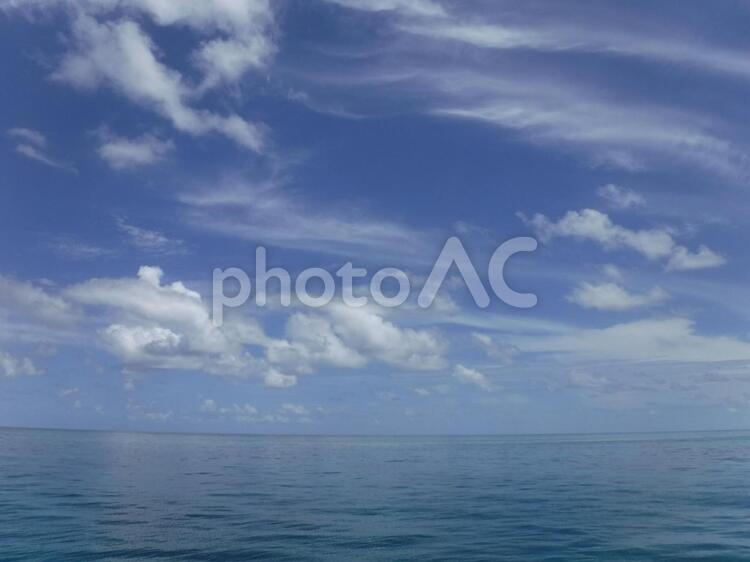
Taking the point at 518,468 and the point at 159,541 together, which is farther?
the point at 518,468

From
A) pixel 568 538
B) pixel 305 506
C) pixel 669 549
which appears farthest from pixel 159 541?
pixel 669 549

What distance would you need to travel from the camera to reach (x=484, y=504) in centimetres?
4725

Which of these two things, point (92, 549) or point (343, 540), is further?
point (343, 540)

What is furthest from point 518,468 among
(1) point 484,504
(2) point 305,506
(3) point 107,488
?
(3) point 107,488

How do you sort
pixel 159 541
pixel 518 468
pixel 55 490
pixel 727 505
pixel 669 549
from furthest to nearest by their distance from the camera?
pixel 518 468
pixel 55 490
pixel 727 505
pixel 159 541
pixel 669 549

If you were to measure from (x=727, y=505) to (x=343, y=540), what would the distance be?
99.5ft

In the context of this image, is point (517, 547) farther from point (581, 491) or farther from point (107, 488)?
point (107, 488)

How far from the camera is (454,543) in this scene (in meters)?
32.9

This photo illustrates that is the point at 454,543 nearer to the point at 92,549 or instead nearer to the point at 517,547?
the point at 517,547

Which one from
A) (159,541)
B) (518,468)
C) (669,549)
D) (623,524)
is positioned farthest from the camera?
(518,468)

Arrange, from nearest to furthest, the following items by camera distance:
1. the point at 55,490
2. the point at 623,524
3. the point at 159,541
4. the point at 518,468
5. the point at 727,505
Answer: the point at 159,541 → the point at 623,524 → the point at 727,505 → the point at 55,490 → the point at 518,468

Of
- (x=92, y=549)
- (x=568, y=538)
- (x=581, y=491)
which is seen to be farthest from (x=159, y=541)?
(x=581, y=491)

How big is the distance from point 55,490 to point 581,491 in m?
47.9

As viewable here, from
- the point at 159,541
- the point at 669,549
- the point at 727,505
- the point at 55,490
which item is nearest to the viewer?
the point at 669,549
